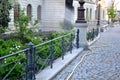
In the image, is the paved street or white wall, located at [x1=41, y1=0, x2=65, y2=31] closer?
the paved street

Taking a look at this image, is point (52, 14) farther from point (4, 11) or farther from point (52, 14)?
point (4, 11)

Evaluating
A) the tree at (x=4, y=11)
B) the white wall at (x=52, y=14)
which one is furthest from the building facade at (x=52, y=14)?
the tree at (x=4, y=11)

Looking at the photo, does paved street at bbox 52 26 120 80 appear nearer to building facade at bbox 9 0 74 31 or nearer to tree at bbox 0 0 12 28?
tree at bbox 0 0 12 28

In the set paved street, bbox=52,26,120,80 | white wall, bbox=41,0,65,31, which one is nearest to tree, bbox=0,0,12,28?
paved street, bbox=52,26,120,80

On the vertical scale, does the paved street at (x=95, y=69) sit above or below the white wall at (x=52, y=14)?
below

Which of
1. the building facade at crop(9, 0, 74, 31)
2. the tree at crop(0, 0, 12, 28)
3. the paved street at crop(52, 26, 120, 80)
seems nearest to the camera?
the paved street at crop(52, 26, 120, 80)

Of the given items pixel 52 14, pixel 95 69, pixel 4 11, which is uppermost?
pixel 52 14

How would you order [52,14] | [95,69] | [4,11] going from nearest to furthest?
[95,69], [4,11], [52,14]

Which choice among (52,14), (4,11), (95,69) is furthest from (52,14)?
(95,69)

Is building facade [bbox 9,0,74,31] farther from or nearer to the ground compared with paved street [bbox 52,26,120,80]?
farther from the ground

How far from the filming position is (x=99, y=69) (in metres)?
10.5

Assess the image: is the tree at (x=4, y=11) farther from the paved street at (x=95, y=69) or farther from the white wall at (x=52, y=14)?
the white wall at (x=52, y=14)

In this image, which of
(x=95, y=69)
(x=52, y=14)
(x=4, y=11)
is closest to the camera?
(x=95, y=69)

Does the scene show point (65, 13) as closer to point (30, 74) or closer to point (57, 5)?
point (57, 5)
